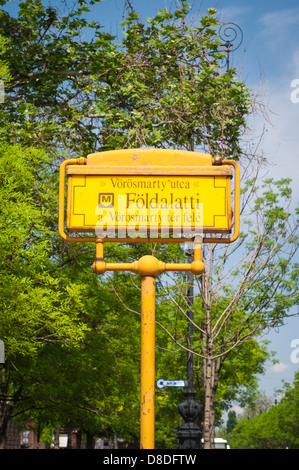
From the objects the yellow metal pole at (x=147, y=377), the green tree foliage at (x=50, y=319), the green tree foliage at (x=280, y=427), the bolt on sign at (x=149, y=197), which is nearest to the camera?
the yellow metal pole at (x=147, y=377)

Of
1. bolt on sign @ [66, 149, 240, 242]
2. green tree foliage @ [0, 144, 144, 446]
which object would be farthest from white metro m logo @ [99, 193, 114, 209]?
green tree foliage @ [0, 144, 144, 446]

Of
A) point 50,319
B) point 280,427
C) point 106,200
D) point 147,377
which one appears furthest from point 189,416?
point 280,427

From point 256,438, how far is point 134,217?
246 feet

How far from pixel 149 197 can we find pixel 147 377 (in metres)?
1.08

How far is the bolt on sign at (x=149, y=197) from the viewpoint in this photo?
12.2ft

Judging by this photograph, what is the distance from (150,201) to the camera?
3734 mm

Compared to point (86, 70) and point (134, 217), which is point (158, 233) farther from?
point (86, 70)

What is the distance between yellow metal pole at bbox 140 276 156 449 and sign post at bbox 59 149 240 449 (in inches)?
0.5

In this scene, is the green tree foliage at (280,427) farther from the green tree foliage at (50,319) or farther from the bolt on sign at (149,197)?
the bolt on sign at (149,197)

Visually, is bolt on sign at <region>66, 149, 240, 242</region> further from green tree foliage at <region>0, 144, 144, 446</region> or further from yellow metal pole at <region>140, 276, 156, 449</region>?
green tree foliage at <region>0, 144, 144, 446</region>

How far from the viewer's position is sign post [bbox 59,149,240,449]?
3.72 m

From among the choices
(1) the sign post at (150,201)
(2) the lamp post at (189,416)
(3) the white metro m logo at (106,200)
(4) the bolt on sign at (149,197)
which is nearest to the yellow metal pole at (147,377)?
(1) the sign post at (150,201)

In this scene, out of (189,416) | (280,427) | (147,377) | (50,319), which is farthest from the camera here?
(280,427)

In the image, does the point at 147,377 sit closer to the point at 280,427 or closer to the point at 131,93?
the point at 131,93
